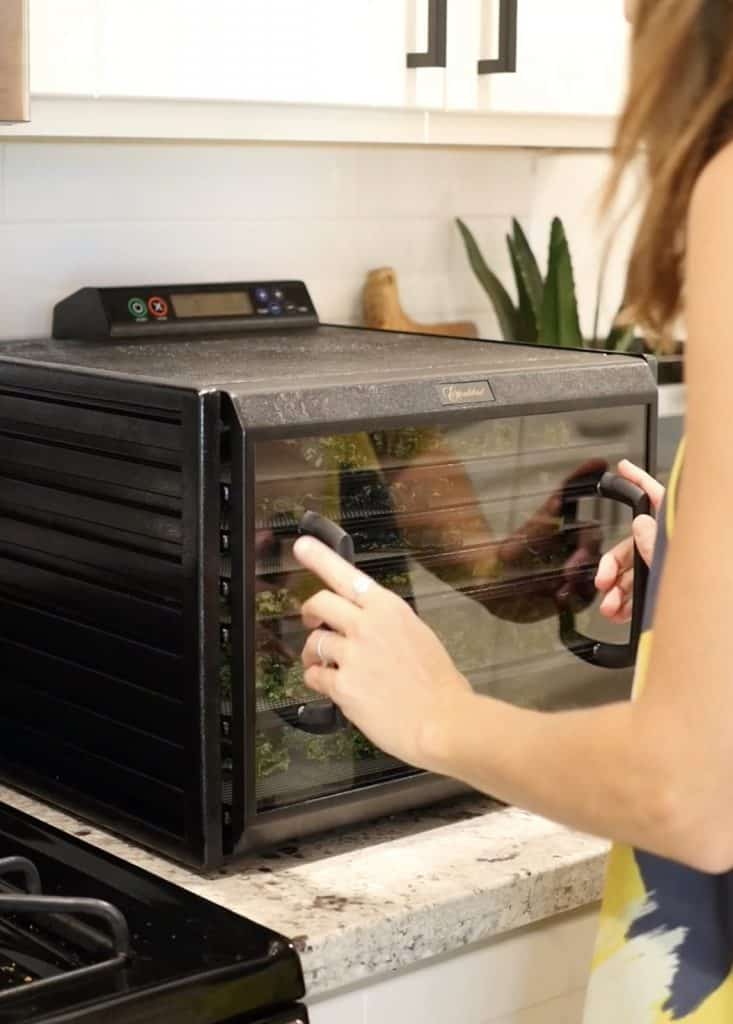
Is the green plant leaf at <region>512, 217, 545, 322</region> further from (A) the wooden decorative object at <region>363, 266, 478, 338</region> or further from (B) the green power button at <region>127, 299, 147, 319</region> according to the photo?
(B) the green power button at <region>127, 299, 147, 319</region>

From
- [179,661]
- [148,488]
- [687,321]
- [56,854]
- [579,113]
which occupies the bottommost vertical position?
[56,854]

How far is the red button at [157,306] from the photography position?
159 cm

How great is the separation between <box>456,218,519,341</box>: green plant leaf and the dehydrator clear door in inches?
21.4

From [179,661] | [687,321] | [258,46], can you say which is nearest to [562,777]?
[687,321]

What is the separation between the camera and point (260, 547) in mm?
1138

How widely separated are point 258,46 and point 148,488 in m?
0.46

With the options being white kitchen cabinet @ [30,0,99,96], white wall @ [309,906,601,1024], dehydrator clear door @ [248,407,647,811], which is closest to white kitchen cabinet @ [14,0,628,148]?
white kitchen cabinet @ [30,0,99,96]

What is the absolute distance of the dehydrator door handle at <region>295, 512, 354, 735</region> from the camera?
39.7 inches

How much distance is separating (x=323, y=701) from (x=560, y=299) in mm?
786

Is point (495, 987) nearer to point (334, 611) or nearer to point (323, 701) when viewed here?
point (323, 701)

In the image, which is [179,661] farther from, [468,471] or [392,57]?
[392,57]

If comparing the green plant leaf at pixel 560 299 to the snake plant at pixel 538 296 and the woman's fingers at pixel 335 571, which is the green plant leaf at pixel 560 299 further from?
the woman's fingers at pixel 335 571

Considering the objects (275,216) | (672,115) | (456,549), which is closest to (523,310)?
(275,216)

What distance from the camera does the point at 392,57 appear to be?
1512 mm
